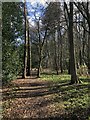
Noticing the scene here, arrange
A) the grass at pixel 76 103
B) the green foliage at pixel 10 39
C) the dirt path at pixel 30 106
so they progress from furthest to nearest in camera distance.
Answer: the green foliage at pixel 10 39 < the dirt path at pixel 30 106 < the grass at pixel 76 103

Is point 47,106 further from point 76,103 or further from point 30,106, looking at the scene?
point 76,103

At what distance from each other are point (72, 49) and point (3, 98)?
7614mm

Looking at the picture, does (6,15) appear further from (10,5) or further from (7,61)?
(7,61)

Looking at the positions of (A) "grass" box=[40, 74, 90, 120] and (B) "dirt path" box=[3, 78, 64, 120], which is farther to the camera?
(B) "dirt path" box=[3, 78, 64, 120]

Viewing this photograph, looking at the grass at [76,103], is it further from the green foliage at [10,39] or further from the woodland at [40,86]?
the green foliage at [10,39]

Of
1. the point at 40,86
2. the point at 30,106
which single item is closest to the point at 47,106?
the point at 30,106

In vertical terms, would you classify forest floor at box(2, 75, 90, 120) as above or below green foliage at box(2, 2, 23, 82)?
below

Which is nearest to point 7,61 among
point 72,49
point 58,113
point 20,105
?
point 72,49

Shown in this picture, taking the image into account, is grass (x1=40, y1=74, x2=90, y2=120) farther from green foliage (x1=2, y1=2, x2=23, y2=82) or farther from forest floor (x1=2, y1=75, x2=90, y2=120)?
green foliage (x1=2, y1=2, x2=23, y2=82)

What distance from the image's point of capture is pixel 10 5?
18.4 metres

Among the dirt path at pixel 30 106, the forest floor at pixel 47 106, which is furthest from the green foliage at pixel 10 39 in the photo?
the dirt path at pixel 30 106

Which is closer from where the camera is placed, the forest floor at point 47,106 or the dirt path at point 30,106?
the forest floor at point 47,106

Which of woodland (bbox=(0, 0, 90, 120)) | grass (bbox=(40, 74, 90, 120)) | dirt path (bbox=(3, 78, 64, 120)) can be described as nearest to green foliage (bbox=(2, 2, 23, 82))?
woodland (bbox=(0, 0, 90, 120))

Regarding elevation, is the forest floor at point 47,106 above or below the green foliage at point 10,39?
below
